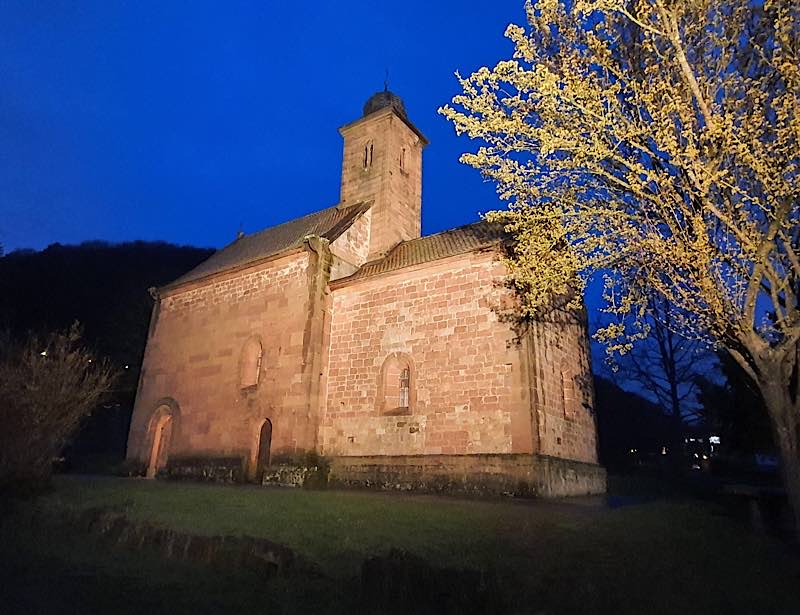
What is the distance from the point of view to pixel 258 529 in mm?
6992

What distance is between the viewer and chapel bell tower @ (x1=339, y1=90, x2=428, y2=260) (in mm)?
20484

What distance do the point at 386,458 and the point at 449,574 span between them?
31.9ft

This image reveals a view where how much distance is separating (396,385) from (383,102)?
1414cm

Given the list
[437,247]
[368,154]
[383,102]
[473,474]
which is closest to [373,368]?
[437,247]

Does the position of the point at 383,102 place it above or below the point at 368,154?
above

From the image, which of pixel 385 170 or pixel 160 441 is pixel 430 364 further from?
pixel 160 441

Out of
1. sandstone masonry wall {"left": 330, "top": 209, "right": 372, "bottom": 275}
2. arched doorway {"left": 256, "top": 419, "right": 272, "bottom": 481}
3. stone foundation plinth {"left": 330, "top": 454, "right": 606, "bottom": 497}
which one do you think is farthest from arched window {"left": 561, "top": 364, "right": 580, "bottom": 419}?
arched doorway {"left": 256, "top": 419, "right": 272, "bottom": 481}

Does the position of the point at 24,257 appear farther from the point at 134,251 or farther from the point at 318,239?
the point at 318,239

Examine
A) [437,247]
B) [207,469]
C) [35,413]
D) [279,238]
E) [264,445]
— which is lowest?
[207,469]

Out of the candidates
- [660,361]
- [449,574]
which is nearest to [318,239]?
[449,574]

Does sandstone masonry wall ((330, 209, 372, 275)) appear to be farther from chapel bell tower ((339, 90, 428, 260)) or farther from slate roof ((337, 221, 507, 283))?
slate roof ((337, 221, 507, 283))

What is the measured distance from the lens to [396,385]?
50.4ft

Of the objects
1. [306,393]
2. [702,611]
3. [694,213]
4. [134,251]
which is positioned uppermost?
[134,251]

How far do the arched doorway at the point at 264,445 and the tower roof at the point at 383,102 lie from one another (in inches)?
562
